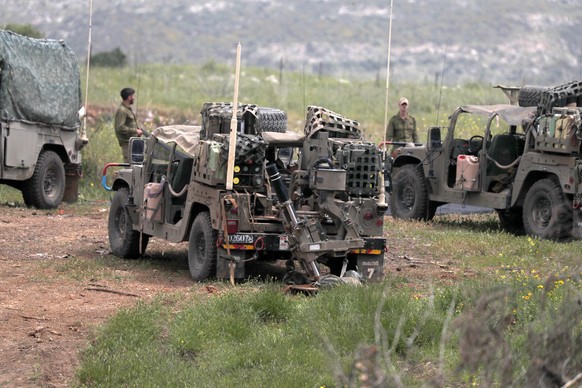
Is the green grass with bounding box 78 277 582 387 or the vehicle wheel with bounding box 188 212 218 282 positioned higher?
the vehicle wheel with bounding box 188 212 218 282

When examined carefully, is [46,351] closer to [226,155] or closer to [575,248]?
[226,155]

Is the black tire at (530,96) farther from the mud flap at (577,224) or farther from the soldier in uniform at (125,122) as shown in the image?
the soldier in uniform at (125,122)

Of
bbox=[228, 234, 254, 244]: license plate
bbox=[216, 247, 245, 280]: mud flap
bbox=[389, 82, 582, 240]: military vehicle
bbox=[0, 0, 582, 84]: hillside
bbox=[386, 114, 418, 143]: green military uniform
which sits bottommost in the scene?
bbox=[216, 247, 245, 280]: mud flap

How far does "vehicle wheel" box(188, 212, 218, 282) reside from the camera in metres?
12.1

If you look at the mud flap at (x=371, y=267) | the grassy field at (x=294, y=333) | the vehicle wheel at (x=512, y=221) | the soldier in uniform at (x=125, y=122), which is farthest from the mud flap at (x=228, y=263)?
the soldier in uniform at (x=125, y=122)

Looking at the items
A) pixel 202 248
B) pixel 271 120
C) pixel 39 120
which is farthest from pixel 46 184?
pixel 202 248

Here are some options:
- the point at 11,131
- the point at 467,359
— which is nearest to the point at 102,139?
the point at 11,131

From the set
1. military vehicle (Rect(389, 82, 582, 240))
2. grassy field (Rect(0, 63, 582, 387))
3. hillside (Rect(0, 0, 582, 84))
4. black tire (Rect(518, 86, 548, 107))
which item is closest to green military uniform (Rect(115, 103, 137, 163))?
military vehicle (Rect(389, 82, 582, 240))

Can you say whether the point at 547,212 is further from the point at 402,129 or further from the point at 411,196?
the point at 402,129

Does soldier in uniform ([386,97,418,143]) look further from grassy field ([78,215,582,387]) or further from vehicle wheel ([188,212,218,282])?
grassy field ([78,215,582,387])

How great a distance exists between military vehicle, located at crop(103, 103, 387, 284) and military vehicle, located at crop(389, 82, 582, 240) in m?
4.10

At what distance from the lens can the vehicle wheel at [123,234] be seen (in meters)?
14.1

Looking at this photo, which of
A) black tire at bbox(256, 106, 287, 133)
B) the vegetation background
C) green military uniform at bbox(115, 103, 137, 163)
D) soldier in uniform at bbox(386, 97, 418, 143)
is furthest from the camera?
soldier in uniform at bbox(386, 97, 418, 143)

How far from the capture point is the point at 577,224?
51.8ft
